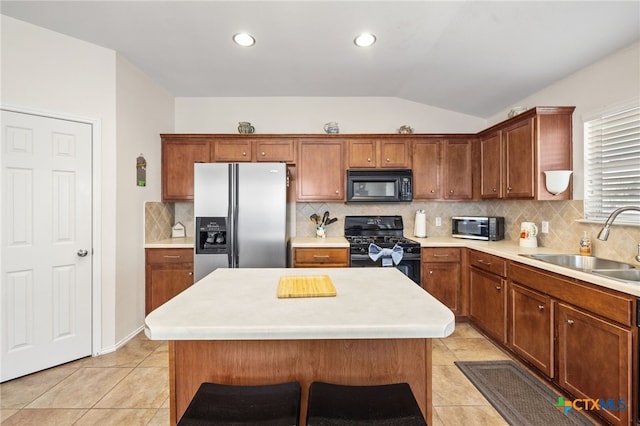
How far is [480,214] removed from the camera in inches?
156

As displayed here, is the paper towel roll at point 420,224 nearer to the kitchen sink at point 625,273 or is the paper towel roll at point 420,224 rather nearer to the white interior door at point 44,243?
the kitchen sink at point 625,273

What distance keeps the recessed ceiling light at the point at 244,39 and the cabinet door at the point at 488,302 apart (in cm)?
302

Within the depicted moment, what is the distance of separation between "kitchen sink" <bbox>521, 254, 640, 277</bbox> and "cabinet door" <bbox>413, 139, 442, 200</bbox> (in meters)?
1.37

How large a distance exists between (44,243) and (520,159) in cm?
419

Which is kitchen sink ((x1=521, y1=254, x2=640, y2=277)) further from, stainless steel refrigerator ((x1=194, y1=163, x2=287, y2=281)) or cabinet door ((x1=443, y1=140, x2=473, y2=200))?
stainless steel refrigerator ((x1=194, y1=163, x2=287, y2=281))

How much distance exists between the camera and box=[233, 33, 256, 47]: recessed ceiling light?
2502mm

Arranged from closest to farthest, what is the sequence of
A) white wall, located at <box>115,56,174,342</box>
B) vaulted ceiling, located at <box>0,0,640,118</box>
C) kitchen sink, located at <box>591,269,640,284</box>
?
kitchen sink, located at <box>591,269,640,284</box> < vaulted ceiling, located at <box>0,0,640,118</box> < white wall, located at <box>115,56,174,342</box>

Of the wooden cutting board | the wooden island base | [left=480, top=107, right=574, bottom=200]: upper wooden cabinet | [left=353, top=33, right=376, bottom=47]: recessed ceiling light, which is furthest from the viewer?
→ [left=480, top=107, right=574, bottom=200]: upper wooden cabinet

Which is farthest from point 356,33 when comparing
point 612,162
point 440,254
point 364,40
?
point 440,254

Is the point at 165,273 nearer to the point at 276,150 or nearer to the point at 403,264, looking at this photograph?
the point at 276,150

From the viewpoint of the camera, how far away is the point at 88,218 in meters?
2.63

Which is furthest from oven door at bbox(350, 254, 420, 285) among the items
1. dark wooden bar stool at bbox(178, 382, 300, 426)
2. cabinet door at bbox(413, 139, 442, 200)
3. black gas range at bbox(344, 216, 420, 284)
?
dark wooden bar stool at bbox(178, 382, 300, 426)

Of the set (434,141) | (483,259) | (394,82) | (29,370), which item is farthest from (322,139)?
(29,370)

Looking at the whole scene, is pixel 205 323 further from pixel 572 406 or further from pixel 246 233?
pixel 572 406
